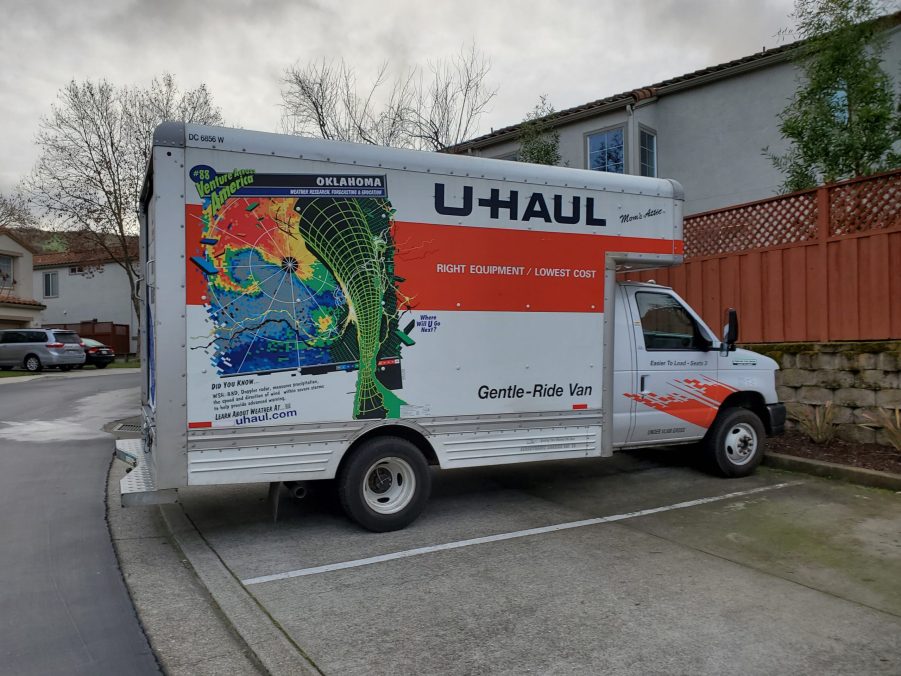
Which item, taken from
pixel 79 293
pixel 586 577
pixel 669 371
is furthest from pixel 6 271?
pixel 586 577

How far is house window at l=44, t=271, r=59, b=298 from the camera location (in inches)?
1714

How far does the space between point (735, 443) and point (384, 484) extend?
13.2 ft

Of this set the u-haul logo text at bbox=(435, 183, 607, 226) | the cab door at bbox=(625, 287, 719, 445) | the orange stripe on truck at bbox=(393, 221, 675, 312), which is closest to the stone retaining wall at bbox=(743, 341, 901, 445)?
the cab door at bbox=(625, 287, 719, 445)

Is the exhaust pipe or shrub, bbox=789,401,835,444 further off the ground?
shrub, bbox=789,401,835,444

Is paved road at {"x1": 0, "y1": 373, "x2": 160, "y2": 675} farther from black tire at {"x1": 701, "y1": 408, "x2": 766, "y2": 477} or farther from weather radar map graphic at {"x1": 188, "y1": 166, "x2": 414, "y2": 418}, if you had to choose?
black tire at {"x1": 701, "y1": 408, "x2": 766, "y2": 477}

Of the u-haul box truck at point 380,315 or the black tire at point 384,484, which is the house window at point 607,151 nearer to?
the u-haul box truck at point 380,315

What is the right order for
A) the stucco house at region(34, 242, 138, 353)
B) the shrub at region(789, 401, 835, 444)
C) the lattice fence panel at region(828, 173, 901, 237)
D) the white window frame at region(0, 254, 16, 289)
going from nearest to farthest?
the lattice fence panel at region(828, 173, 901, 237) → the shrub at region(789, 401, 835, 444) → the white window frame at region(0, 254, 16, 289) → the stucco house at region(34, 242, 138, 353)

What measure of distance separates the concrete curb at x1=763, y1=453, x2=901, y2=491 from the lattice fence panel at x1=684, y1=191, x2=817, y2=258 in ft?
10.00

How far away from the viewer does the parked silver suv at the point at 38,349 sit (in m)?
26.2

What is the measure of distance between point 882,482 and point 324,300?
5749mm

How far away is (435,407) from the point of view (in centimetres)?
548

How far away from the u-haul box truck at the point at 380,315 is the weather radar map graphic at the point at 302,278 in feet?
0.05

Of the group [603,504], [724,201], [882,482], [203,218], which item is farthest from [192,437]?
[724,201]

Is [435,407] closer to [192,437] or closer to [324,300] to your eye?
[324,300]
